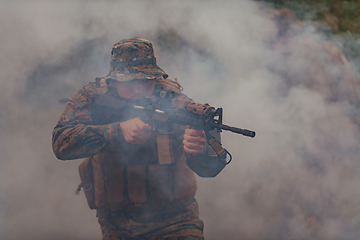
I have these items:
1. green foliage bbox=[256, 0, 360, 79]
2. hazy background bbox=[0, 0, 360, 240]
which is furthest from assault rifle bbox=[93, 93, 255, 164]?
green foliage bbox=[256, 0, 360, 79]

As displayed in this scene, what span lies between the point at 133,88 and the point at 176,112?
44 centimetres

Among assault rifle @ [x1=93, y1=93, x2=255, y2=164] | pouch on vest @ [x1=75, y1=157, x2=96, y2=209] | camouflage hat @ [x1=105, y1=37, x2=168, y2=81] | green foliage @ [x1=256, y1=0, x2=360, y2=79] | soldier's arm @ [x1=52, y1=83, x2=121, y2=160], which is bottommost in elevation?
pouch on vest @ [x1=75, y1=157, x2=96, y2=209]

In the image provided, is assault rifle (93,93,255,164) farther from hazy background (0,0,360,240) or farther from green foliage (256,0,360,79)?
green foliage (256,0,360,79)

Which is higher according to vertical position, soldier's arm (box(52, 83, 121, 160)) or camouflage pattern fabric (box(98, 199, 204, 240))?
soldier's arm (box(52, 83, 121, 160))

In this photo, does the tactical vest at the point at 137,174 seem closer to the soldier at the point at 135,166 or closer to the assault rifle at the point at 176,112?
the soldier at the point at 135,166

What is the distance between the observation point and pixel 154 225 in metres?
2.21

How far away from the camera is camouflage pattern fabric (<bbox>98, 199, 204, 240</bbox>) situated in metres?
2.20

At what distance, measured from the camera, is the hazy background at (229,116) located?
10.3 ft

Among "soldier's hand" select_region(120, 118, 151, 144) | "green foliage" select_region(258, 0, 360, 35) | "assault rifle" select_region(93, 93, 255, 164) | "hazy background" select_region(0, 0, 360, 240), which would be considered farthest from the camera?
"green foliage" select_region(258, 0, 360, 35)

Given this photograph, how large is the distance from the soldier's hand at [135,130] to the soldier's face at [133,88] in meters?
0.29

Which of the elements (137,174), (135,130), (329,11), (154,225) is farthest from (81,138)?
(329,11)

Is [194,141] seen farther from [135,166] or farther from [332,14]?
[332,14]

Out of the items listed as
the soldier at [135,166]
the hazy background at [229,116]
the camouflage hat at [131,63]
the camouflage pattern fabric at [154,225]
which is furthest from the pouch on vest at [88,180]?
the hazy background at [229,116]

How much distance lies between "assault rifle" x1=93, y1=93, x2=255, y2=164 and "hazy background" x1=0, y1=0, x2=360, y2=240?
1185 millimetres
